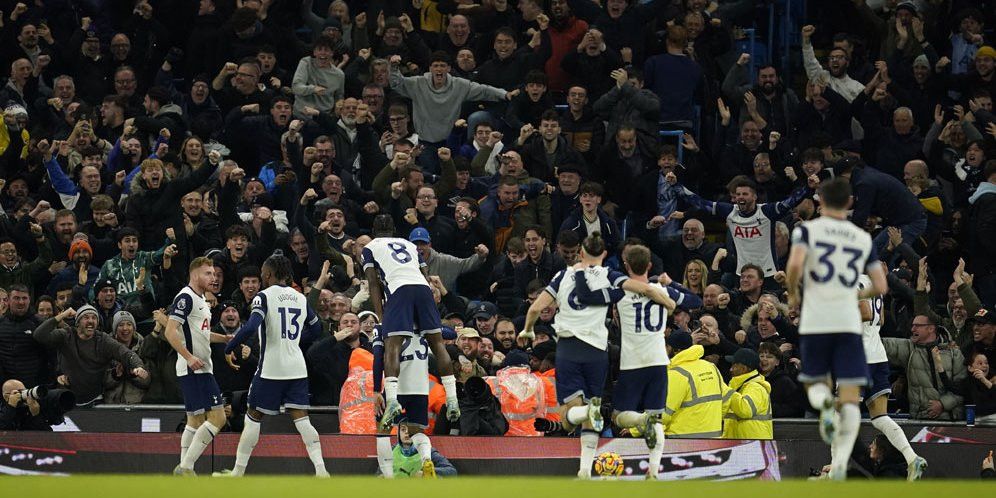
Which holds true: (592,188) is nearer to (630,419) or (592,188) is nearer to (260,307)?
(260,307)

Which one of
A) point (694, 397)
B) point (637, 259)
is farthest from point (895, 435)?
point (637, 259)

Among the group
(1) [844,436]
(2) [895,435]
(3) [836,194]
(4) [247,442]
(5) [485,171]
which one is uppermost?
(5) [485,171]

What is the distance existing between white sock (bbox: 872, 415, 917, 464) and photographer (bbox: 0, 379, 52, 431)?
8.41 meters

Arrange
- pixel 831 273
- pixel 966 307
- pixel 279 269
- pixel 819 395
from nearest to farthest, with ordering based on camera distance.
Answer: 1. pixel 819 395
2. pixel 831 273
3. pixel 279 269
4. pixel 966 307

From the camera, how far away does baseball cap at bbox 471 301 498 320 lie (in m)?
17.2

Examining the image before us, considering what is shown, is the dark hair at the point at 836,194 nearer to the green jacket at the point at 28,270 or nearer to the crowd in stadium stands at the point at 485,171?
the crowd in stadium stands at the point at 485,171

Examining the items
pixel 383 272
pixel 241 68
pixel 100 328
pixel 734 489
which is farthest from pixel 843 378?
pixel 241 68

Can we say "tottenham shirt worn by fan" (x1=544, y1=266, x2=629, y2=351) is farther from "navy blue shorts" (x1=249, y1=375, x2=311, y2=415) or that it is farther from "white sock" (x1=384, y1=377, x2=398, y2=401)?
"navy blue shorts" (x1=249, y1=375, x2=311, y2=415)

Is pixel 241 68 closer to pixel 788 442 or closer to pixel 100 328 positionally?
pixel 100 328

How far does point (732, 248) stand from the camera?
18828 millimetres

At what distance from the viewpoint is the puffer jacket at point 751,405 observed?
15.2 m

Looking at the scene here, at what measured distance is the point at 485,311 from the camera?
17281 millimetres

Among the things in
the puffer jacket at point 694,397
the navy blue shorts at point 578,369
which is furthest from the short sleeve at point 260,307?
the puffer jacket at point 694,397

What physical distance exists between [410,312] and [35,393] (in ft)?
14.0
